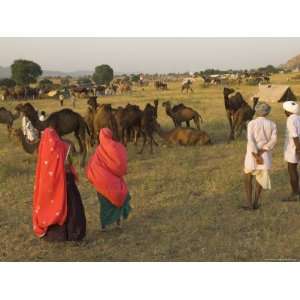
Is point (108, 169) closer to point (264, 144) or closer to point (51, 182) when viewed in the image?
point (51, 182)

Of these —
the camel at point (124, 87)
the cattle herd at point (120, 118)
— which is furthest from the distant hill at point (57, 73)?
the camel at point (124, 87)

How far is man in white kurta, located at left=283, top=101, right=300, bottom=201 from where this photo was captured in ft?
22.3

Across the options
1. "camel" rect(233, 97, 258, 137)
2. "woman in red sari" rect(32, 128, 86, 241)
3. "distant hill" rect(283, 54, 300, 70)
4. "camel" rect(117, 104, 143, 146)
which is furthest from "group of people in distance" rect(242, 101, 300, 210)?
"camel" rect(117, 104, 143, 146)

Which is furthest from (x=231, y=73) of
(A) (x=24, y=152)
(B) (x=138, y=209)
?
(A) (x=24, y=152)

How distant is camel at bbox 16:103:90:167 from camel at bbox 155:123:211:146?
280 cm

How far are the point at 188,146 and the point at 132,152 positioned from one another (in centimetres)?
173

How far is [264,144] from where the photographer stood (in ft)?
21.9

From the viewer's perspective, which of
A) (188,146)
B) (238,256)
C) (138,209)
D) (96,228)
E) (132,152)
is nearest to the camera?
(238,256)

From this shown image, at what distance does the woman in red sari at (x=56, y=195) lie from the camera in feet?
19.4

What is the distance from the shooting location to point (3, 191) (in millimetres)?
7668

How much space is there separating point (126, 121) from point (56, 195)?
3.77m

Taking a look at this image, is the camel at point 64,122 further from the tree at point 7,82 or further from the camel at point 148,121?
the camel at point 148,121

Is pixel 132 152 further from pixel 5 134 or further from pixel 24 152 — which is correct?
pixel 5 134

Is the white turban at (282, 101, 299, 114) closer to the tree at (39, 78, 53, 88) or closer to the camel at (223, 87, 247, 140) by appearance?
the camel at (223, 87, 247, 140)
